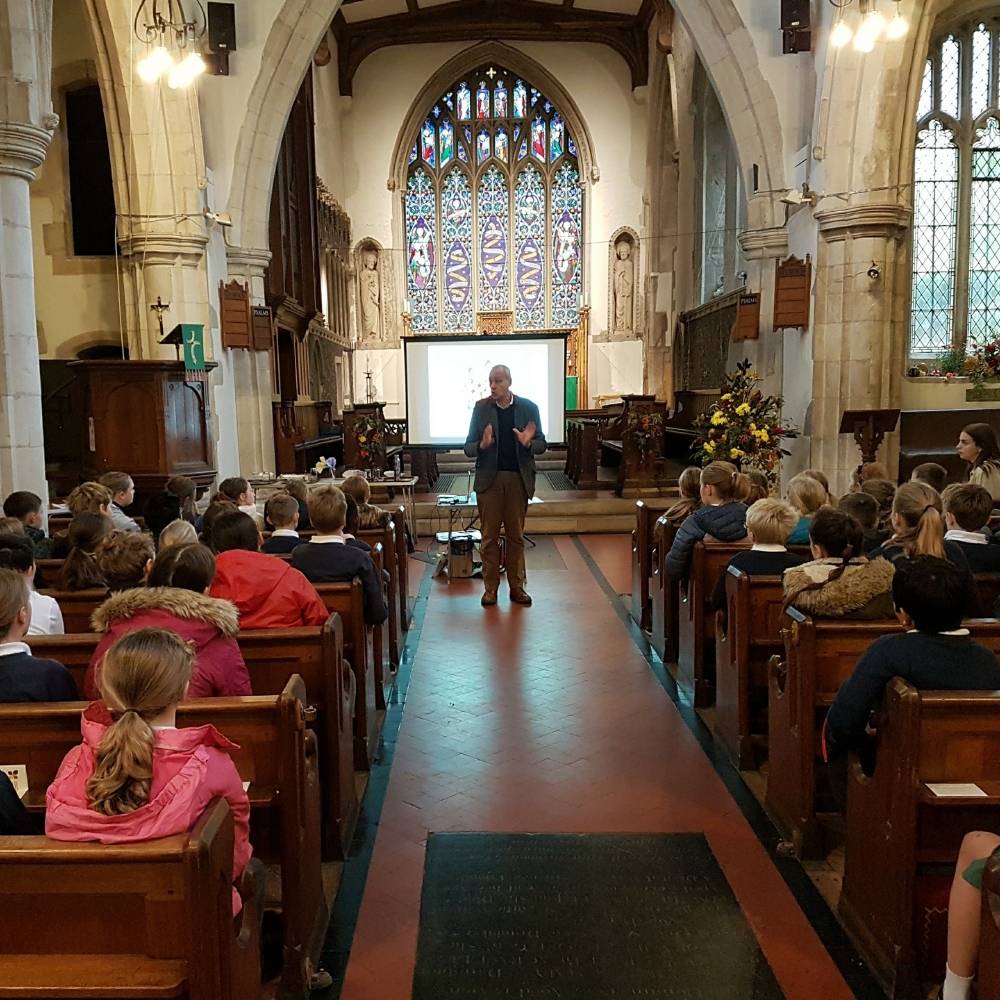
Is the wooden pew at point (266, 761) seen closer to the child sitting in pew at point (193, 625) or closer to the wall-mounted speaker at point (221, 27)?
the child sitting in pew at point (193, 625)

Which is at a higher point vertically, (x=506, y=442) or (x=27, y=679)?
(x=506, y=442)

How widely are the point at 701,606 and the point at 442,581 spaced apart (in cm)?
375

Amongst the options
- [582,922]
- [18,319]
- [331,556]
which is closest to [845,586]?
[582,922]

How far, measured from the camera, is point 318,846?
2.81 m

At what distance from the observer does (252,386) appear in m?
10.6

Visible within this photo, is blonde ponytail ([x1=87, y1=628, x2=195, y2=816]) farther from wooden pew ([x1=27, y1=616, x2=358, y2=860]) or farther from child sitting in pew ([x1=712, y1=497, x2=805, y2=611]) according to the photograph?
child sitting in pew ([x1=712, y1=497, x2=805, y2=611])

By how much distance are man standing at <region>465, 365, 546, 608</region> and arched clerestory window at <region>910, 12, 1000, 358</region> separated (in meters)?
7.52

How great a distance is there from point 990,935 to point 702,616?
3.04 meters

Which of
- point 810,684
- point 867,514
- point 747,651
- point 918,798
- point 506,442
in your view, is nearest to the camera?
point 918,798

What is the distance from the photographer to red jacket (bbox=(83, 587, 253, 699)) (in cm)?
265

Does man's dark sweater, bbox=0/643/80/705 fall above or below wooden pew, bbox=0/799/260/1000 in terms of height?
above

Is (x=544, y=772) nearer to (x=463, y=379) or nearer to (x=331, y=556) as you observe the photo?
(x=331, y=556)

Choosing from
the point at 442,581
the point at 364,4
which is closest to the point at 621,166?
the point at 364,4

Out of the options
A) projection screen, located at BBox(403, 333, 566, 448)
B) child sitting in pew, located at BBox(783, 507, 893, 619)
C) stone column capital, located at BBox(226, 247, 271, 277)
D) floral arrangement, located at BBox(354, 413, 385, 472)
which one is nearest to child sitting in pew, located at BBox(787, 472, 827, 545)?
child sitting in pew, located at BBox(783, 507, 893, 619)
